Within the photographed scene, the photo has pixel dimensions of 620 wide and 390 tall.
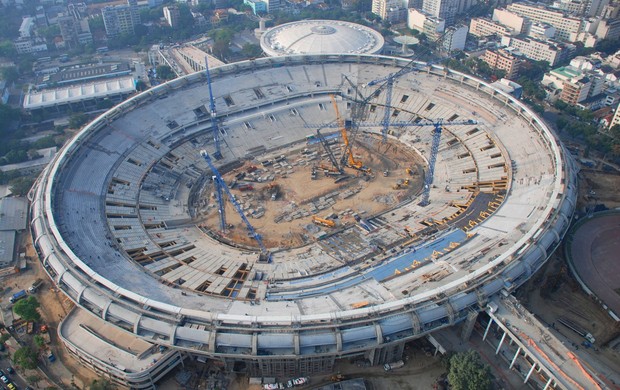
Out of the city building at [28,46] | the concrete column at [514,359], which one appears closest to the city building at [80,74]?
the city building at [28,46]

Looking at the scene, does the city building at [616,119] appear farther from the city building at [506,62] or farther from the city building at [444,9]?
the city building at [444,9]

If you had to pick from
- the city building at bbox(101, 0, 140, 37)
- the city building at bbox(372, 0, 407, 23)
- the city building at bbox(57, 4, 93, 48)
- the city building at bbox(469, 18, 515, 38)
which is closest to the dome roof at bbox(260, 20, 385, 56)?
the city building at bbox(372, 0, 407, 23)

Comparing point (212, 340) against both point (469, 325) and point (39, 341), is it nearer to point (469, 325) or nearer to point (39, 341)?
point (39, 341)

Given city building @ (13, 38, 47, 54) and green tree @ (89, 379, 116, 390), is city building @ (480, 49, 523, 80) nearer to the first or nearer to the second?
green tree @ (89, 379, 116, 390)

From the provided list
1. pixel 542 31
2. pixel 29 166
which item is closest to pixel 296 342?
pixel 29 166

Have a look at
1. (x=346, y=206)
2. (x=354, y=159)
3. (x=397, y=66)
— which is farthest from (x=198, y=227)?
(x=397, y=66)

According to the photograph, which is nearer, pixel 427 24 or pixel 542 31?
pixel 542 31
